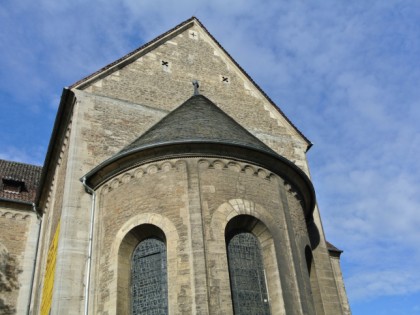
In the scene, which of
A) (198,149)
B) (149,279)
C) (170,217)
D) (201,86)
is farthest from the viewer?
(201,86)

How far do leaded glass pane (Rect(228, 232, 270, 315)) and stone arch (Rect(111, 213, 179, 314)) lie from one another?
4.18ft

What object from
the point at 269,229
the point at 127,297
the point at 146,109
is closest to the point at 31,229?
the point at 146,109

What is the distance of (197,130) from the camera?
38.5 ft

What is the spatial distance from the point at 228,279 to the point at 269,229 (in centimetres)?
171

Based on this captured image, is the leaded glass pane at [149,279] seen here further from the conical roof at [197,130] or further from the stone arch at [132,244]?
the conical roof at [197,130]

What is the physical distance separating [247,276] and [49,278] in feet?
18.8

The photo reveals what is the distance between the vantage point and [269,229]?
10.7 meters

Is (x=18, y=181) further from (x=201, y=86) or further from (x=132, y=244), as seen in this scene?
(x=132, y=244)

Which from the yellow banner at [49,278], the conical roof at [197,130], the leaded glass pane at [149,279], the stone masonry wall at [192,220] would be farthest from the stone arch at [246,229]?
the yellow banner at [49,278]

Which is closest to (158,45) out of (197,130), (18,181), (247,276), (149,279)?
(197,130)

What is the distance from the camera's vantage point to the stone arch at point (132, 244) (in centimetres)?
983

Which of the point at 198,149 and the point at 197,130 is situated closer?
the point at 198,149

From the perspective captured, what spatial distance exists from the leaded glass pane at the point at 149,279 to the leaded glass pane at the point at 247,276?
55.9 inches

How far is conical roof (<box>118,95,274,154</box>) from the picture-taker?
11.2 meters
